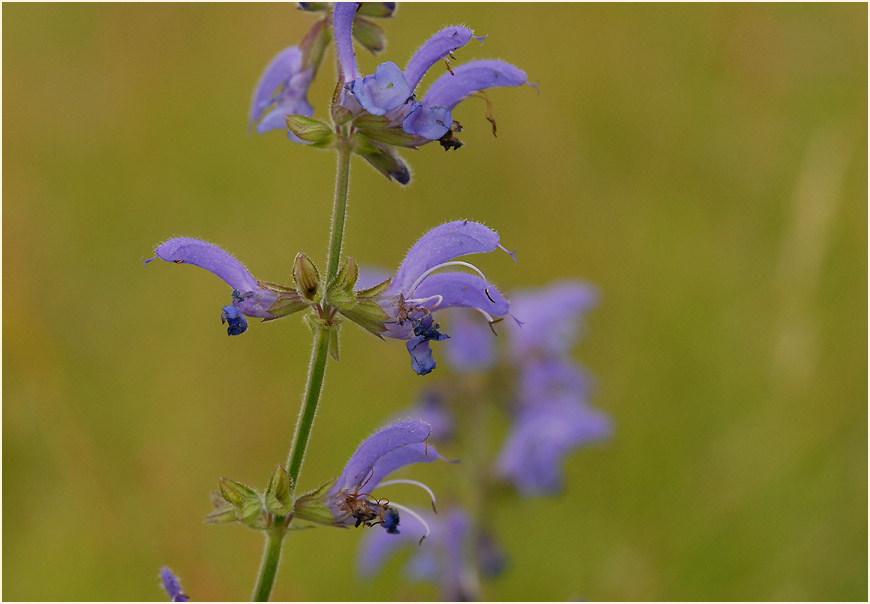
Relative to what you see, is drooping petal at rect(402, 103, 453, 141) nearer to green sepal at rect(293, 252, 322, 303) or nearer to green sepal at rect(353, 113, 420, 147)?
green sepal at rect(353, 113, 420, 147)

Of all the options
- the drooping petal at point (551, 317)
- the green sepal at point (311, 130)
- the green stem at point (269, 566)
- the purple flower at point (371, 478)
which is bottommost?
the green stem at point (269, 566)

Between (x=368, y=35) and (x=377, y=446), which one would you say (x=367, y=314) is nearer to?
(x=377, y=446)

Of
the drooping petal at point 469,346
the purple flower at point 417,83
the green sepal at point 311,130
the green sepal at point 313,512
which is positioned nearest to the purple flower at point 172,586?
the green sepal at point 313,512

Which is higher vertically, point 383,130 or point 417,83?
point 417,83

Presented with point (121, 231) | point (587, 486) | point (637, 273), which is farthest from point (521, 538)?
point (121, 231)

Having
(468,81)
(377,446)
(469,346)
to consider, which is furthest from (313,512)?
(469,346)

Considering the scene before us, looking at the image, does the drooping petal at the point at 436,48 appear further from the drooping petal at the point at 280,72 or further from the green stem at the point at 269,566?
the green stem at the point at 269,566
